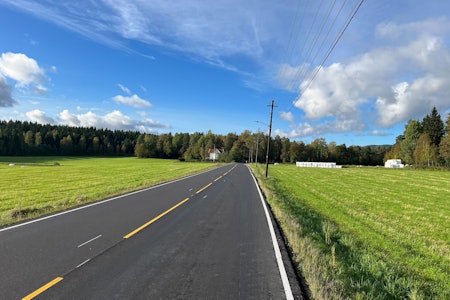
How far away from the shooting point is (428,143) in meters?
86.6

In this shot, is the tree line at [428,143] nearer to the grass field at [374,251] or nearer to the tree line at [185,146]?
the tree line at [185,146]

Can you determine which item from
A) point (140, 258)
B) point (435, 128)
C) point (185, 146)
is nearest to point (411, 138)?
point (435, 128)

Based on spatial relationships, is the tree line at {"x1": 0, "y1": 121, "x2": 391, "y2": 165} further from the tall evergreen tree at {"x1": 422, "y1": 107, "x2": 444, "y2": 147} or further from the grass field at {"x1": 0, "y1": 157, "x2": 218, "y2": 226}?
the grass field at {"x1": 0, "y1": 157, "x2": 218, "y2": 226}

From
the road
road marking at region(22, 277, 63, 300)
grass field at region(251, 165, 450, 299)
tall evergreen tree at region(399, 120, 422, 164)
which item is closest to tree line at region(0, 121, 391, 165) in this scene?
tall evergreen tree at region(399, 120, 422, 164)

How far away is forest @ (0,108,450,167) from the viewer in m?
124

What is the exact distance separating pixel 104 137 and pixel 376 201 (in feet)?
483

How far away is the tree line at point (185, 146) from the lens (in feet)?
438

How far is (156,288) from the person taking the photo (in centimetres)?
523

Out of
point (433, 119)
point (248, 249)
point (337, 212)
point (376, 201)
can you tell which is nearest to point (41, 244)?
point (248, 249)

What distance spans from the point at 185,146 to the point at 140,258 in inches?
5952

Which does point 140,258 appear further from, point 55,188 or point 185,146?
point 185,146

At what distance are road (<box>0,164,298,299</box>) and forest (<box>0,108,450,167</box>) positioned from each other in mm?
109720

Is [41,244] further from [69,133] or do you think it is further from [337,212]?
[69,133]

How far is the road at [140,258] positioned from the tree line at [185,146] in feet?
384
